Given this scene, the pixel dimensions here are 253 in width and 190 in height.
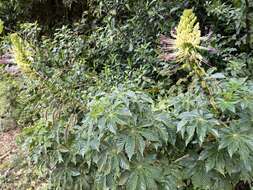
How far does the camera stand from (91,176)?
78.5 inches

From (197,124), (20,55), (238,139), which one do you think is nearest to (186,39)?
(197,124)

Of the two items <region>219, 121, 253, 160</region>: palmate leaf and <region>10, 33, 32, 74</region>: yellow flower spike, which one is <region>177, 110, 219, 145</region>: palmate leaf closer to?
<region>219, 121, 253, 160</region>: palmate leaf

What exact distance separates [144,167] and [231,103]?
45 cm

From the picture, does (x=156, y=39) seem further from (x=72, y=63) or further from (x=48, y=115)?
(x=48, y=115)

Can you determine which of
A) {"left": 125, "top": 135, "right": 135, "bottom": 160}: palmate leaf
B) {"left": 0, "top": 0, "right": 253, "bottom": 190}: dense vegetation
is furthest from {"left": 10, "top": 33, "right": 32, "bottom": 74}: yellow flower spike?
{"left": 125, "top": 135, "right": 135, "bottom": 160}: palmate leaf

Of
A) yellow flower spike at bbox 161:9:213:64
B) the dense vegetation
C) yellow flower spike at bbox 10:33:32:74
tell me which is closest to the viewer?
yellow flower spike at bbox 161:9:213:64

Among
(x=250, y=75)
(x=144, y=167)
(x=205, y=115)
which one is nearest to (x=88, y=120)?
(x=144, y=167)

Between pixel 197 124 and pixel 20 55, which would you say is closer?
pixel 197 124

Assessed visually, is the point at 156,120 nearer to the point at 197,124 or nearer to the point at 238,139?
the point at 197,124

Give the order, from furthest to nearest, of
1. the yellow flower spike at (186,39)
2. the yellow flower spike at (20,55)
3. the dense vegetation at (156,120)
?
1. the yellow flower spike at (20,55)
2. the dense vegetation at (156,120)
3. the yellow flower spike at (186,39)

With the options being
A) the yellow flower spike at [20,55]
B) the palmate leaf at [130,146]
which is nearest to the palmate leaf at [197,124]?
the palmate leaf at [130,146]

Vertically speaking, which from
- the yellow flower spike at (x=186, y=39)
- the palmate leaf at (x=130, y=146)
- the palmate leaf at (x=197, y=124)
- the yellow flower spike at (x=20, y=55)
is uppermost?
the yellow flower spike at (x=186, y=39)

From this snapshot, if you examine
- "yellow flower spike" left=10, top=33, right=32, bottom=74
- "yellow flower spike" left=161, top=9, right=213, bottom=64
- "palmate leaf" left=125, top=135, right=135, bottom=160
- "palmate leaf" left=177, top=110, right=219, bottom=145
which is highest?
"yellow flower spike" left=161, top=9, right=213, bottom=64

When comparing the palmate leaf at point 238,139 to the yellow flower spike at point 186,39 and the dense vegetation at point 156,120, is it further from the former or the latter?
the yellow flower spike at point 186,39
